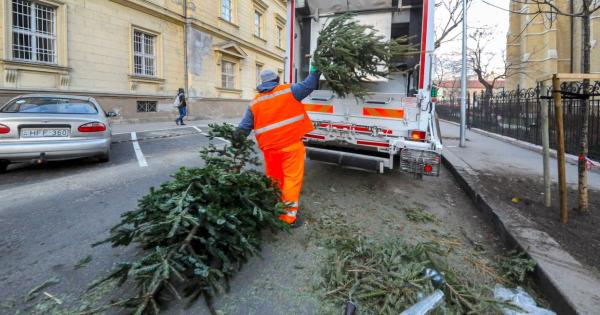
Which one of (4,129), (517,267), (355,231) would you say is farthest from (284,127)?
(4,129)

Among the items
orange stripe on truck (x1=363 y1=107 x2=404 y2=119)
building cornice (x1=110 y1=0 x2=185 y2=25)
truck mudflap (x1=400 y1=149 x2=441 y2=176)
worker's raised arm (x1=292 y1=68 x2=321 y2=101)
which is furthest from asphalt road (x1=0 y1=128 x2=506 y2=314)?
building cornice (x1=110 y1=0 x2=185 y2=25)

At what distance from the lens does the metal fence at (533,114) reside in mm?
6106

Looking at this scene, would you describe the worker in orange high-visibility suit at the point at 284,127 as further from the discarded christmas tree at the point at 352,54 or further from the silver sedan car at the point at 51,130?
the silver sedan car at the point at 51,130

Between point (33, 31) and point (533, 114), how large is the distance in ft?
52.1

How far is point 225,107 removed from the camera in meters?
19.9

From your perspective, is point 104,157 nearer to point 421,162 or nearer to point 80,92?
point 421,162

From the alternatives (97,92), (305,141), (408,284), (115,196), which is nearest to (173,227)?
(408,284)

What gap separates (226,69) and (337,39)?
17.6 metres

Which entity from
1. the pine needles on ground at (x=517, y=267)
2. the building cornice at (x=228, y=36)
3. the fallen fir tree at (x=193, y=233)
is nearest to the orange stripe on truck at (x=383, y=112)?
the fallen fir tree at (x=193, y=233)

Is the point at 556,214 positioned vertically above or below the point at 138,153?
below

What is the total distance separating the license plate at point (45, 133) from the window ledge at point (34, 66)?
7.23 meters

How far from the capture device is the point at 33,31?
10.8m

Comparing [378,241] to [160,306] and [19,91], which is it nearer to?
[160,306]

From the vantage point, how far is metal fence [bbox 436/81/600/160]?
6106 millimetres
